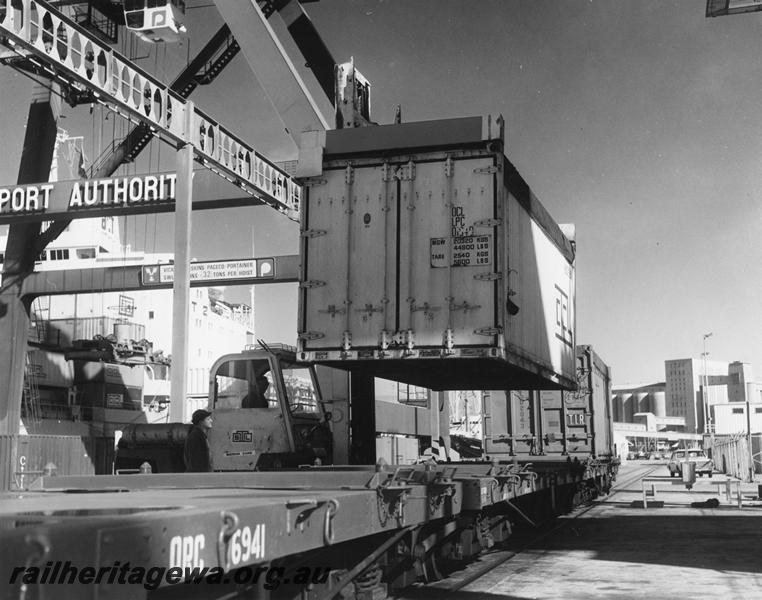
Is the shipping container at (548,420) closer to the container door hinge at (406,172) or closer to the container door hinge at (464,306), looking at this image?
the container door hinge at (464,306)

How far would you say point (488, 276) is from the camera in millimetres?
8867

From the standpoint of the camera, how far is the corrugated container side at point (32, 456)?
24.9 meters

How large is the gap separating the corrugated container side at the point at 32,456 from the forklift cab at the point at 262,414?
17.3 metres

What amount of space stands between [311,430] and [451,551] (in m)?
2.02

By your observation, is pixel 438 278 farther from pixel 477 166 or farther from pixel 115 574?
pixel 115 574

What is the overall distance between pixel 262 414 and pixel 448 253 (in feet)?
8.73

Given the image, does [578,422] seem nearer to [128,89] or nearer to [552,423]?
[552,423]

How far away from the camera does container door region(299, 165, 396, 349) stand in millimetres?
9211

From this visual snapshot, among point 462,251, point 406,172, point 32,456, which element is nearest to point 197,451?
point 462,251

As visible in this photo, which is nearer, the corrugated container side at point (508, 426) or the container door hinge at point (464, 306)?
the container door hinge at point (464, 306)

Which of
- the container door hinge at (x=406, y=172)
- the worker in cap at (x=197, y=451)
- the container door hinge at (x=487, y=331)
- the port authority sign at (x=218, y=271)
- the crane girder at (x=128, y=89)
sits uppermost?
the crane girder at (x=128, y=89)

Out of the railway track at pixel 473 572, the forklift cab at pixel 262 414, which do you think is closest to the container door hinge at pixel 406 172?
the forklift cab at pixel 262 414

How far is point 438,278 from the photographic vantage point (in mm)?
9070

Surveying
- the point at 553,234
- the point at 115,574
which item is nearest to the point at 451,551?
the point at 553,234
